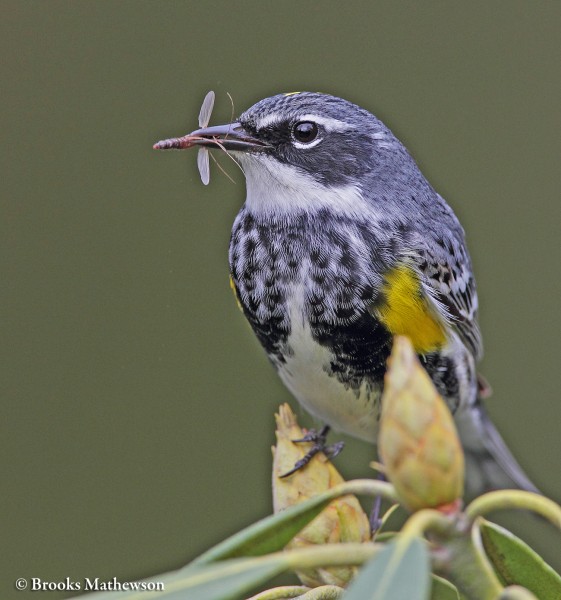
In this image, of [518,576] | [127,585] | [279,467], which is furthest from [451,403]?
[127,585]

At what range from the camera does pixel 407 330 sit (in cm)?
276

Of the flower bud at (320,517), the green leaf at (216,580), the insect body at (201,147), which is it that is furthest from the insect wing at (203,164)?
the green leaf at (216,580)

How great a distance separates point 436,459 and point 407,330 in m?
1.84

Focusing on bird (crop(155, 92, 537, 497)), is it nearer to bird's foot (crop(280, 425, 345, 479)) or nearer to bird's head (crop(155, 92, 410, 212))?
bird's head (crop(155, 92, 410, 212))

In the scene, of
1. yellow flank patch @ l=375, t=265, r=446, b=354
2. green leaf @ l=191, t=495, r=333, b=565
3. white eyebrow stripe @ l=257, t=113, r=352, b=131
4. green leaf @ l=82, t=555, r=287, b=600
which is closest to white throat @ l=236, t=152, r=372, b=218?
white eyebrow stripe @ l=257, t=113, r=352, b=131

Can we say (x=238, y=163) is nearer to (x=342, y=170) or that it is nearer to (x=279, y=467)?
(x=342, y=170)

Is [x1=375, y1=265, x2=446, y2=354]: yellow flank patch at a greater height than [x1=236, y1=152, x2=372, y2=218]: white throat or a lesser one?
lesser

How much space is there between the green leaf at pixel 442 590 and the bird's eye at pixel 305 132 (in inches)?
61.7

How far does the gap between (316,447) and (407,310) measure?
1.81 feet

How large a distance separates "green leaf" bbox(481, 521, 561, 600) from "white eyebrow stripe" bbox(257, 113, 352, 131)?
1633mm

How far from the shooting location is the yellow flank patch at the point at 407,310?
8.88 feet

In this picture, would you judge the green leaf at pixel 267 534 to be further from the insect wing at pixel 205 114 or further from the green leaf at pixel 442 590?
the insect wing at pixel 205 114

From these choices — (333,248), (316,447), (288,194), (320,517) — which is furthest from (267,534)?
(288,194)

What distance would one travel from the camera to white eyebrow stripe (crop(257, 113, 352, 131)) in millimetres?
2734
